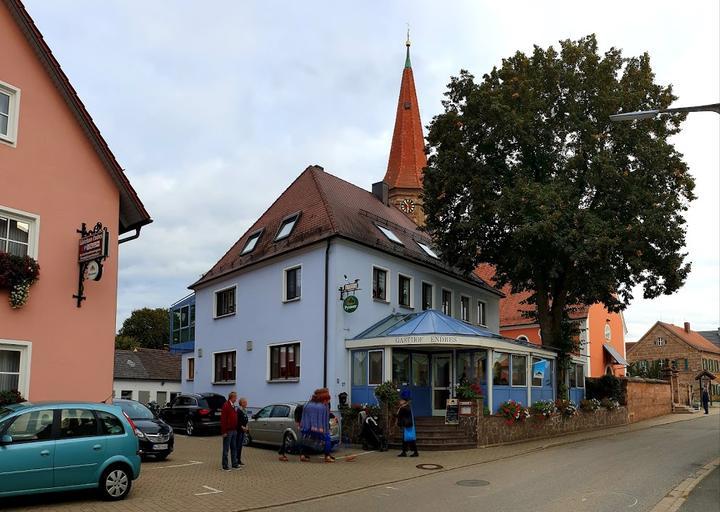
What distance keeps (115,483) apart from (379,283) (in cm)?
1554

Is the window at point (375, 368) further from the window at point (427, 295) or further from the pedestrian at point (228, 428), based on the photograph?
the pedestrian at point (228, 428)

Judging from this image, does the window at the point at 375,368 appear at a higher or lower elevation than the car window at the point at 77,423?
higher

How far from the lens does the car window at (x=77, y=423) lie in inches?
425

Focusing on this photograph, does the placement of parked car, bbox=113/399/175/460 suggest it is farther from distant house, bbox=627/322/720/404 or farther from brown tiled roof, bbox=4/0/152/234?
distant house, bbox=627/322/720/404

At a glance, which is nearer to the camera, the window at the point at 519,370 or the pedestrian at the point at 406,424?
the pedestrian at the point at 406,424

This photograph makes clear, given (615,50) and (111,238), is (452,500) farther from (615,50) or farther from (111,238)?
(615,50)

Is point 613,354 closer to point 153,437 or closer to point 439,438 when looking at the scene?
point 439,438

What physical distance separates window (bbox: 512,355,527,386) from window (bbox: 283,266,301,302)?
312 inches

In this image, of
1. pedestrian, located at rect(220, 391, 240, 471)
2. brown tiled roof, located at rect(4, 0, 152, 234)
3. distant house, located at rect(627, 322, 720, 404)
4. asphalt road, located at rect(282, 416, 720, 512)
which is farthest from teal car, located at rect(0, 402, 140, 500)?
distant house, located at rect(627, 322, 720, 404)

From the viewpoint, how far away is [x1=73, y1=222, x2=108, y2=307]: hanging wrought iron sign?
1420 centimetres

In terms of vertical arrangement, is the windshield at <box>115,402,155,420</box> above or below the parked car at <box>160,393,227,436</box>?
above

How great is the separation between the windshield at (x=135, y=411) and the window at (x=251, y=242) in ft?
37.3

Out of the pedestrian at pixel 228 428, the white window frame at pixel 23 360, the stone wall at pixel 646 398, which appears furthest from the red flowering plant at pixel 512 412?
the white window frame at pixel 23 360

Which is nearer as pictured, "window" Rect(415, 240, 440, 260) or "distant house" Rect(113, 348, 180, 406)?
"window" Rect(415, 240, 440, 260)
